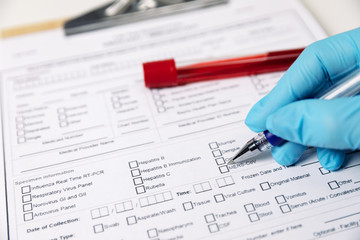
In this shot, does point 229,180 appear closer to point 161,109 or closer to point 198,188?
point 198,188

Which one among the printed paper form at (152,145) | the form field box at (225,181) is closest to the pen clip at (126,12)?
the printed paper form at (152,145)

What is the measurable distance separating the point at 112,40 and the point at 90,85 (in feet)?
0.40

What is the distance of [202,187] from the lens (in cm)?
53

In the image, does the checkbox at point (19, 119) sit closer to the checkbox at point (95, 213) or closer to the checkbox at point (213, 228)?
the checkbox at point (95, 213)

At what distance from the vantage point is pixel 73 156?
0.58 metres

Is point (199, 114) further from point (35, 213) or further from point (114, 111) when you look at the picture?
point (35, 213)

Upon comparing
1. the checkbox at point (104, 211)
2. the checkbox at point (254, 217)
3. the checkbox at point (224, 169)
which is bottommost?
the checkbox at point (104, 211)

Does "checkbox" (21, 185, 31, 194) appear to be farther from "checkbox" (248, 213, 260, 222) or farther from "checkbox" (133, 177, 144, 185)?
"checkbox" (248, 213, 260, 222)

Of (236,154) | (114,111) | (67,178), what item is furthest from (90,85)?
(236,154)

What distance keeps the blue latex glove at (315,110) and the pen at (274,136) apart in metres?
0.01

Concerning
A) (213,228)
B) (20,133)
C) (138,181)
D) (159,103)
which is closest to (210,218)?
(213,228)

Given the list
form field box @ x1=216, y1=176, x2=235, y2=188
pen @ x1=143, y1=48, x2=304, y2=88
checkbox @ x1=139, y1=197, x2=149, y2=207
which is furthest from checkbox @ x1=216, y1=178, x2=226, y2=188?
pen @ x1=143, y1=48, x2=304, y2=88

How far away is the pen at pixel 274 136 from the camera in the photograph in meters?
0.52

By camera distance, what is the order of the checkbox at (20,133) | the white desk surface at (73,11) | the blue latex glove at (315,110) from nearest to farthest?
the blue latex glove at (315,110), the checkbox at (20,133), the white desk surface at (73,11)
